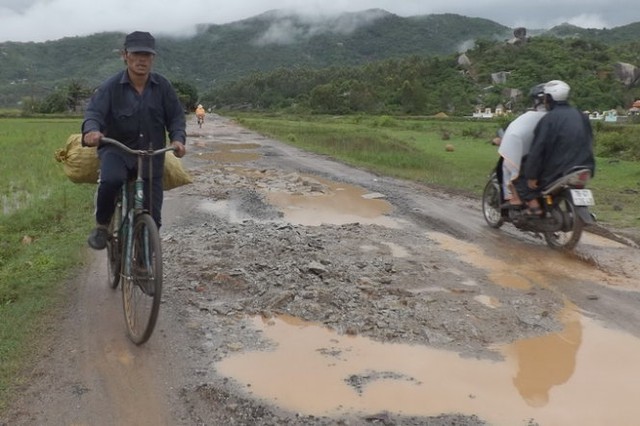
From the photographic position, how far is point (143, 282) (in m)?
4.14

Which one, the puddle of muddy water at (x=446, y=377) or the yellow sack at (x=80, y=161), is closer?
the puddle of muddy water at (x=446, y=377)

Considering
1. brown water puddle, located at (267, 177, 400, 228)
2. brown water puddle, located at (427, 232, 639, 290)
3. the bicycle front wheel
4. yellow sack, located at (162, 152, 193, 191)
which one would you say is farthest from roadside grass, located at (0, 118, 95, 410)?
brown water puddle, located at (427, 232, 639, 290)

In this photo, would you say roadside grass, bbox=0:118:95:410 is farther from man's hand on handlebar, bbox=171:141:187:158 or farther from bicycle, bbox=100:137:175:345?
man's hand on handlebar, bbox=171:141:187:158

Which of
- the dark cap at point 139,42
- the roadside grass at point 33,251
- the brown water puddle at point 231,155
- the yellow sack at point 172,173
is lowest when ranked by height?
the brown water puddle at point 231,155

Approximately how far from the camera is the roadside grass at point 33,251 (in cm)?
415

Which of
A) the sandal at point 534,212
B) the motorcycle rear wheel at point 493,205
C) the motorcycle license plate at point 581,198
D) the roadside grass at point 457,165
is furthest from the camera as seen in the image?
the roadside grass at point 457,165

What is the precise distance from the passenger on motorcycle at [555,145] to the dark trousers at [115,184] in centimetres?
441

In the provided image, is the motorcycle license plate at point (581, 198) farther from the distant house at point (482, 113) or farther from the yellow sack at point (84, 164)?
the distant house at point (482, 113)

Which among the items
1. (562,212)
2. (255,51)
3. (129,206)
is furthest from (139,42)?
(255,51)

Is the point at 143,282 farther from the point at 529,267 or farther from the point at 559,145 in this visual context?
the point at 559,145

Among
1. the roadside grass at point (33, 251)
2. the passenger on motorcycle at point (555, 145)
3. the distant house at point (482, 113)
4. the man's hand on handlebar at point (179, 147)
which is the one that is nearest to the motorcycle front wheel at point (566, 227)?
the passenger on motorcycle at point (555, 145)

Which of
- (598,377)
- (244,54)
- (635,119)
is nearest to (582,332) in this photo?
(598,377)

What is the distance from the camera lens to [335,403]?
3371mm

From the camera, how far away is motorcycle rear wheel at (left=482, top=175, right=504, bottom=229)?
8008 mm
